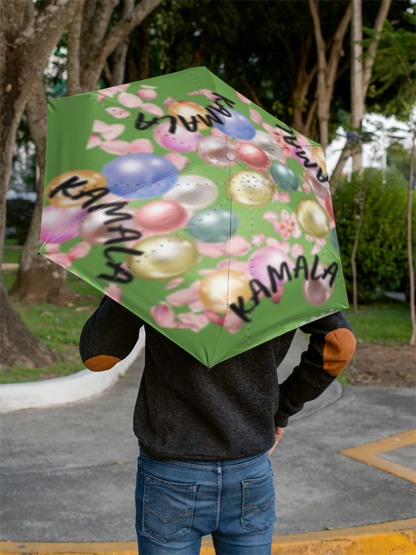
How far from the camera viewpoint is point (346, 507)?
3584 mm

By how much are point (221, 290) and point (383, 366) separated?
609cm

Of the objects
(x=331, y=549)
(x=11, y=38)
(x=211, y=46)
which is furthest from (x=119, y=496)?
(x=211, y=46)

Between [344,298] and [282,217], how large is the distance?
30cm

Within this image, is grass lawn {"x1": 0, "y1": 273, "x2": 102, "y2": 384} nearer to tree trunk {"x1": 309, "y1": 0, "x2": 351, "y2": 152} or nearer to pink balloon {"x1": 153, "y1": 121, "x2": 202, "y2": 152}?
pink balloon {"x1": 153, "y1": 121, "x2": 202, "y2": 152}

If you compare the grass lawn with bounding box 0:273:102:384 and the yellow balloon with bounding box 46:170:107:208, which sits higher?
the yellow balloon with bounding box 46:170:107:208

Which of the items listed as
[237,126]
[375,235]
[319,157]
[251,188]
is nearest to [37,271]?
[375,235]

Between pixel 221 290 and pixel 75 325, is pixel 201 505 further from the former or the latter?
pixel 75 325

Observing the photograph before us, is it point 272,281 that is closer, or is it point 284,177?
point 272,281

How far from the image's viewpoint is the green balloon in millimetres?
1838

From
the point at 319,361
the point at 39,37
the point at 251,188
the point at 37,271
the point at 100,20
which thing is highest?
the point at 100,20

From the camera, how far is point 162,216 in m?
1.64

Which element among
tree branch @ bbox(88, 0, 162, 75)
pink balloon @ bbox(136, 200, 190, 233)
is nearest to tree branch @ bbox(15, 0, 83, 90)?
tree branch @ bbox(88, 0, 162, 75)

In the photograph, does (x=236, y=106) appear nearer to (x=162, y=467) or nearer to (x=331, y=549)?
(x=162, y=467)

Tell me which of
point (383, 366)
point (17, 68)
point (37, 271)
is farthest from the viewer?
point (37, 271)
